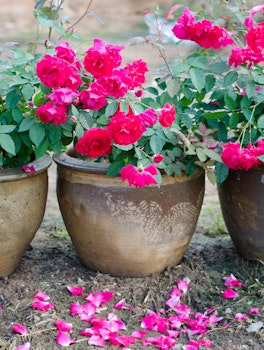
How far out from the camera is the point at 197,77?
8.46ft

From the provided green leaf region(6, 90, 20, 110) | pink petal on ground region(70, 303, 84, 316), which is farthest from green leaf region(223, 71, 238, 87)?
pink petal on ground region(70, 303, 84, 316)

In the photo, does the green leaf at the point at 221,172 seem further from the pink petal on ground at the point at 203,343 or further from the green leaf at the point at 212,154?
the pink petal on ground at the point at 203,343

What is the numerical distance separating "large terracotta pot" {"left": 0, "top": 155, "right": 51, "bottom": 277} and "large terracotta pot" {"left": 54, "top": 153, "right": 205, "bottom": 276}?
103 mm

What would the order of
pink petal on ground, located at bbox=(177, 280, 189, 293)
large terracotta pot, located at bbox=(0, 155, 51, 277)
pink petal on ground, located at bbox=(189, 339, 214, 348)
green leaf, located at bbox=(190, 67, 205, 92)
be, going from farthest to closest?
pink petal on ground, located at bbox=(177, 280, 189, 293) → large terracotta pot, located at bbox=(0, 155, 51, 277) → green leaf, located at bbox=(190, 67, 205, 92) → pink petal on ground, located at bbox=(189, 339, 214, 348)

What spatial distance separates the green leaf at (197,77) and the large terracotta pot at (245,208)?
0.47m

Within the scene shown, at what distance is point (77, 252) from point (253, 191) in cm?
81

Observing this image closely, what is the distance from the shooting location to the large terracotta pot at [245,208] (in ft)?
9.27

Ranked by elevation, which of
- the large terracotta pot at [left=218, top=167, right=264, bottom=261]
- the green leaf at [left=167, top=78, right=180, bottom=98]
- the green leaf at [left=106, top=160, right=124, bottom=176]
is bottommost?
the large terracotta pot at [left=218, top=167, right=264, bottom=261]

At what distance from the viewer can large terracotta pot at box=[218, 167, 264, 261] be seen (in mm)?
2826

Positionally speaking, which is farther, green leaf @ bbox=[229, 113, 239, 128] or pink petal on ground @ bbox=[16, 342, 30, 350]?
green leaf @ bbox=[229, 113, 239, 128]

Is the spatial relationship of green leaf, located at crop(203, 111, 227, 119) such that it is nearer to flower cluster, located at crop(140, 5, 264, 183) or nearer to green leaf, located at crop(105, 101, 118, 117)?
flower cluster, located at crop(140, 5, 264, 183)

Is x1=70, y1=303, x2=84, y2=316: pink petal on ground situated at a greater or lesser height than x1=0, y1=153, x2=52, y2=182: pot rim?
lesser

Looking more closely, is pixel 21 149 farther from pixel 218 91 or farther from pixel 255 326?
pixel 255 326

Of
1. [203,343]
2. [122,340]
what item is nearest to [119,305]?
[122,340]
